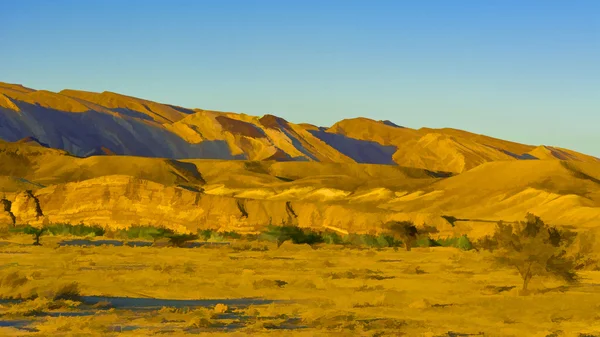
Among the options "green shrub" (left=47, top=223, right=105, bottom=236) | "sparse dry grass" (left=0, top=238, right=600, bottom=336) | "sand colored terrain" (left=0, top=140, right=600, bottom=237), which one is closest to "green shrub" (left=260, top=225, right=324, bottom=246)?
"sand colored terrain" (left=0, top=140, right=600, bottom=237)

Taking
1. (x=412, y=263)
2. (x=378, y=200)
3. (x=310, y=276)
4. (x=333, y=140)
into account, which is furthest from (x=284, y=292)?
(x=333, y=140)

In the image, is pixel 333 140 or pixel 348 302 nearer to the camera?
pixel 348 302

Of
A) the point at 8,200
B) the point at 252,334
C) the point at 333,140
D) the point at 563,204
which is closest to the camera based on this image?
the point at 252,334

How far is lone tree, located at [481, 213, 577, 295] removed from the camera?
89.8ft

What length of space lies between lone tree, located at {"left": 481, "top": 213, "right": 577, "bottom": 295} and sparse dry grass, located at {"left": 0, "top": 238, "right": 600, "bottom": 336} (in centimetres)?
64

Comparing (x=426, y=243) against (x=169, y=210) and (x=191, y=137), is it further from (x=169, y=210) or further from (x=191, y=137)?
(x=191, y=137)

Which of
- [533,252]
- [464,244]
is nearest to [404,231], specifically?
[464,244]

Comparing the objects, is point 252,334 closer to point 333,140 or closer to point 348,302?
point 348,302

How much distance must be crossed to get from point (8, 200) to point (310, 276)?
39337 mm

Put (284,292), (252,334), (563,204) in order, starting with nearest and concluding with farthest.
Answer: (252,334), (284,292), (563,204)

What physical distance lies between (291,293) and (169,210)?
35.7 meters

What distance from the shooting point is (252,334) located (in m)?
16.2

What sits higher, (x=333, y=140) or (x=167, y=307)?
(x=333, y=140)

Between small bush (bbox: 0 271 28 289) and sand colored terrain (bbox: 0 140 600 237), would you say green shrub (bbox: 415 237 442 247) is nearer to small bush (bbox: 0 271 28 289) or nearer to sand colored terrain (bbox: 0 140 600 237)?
sand colored terrain (bbox: 0 140 600 237)
